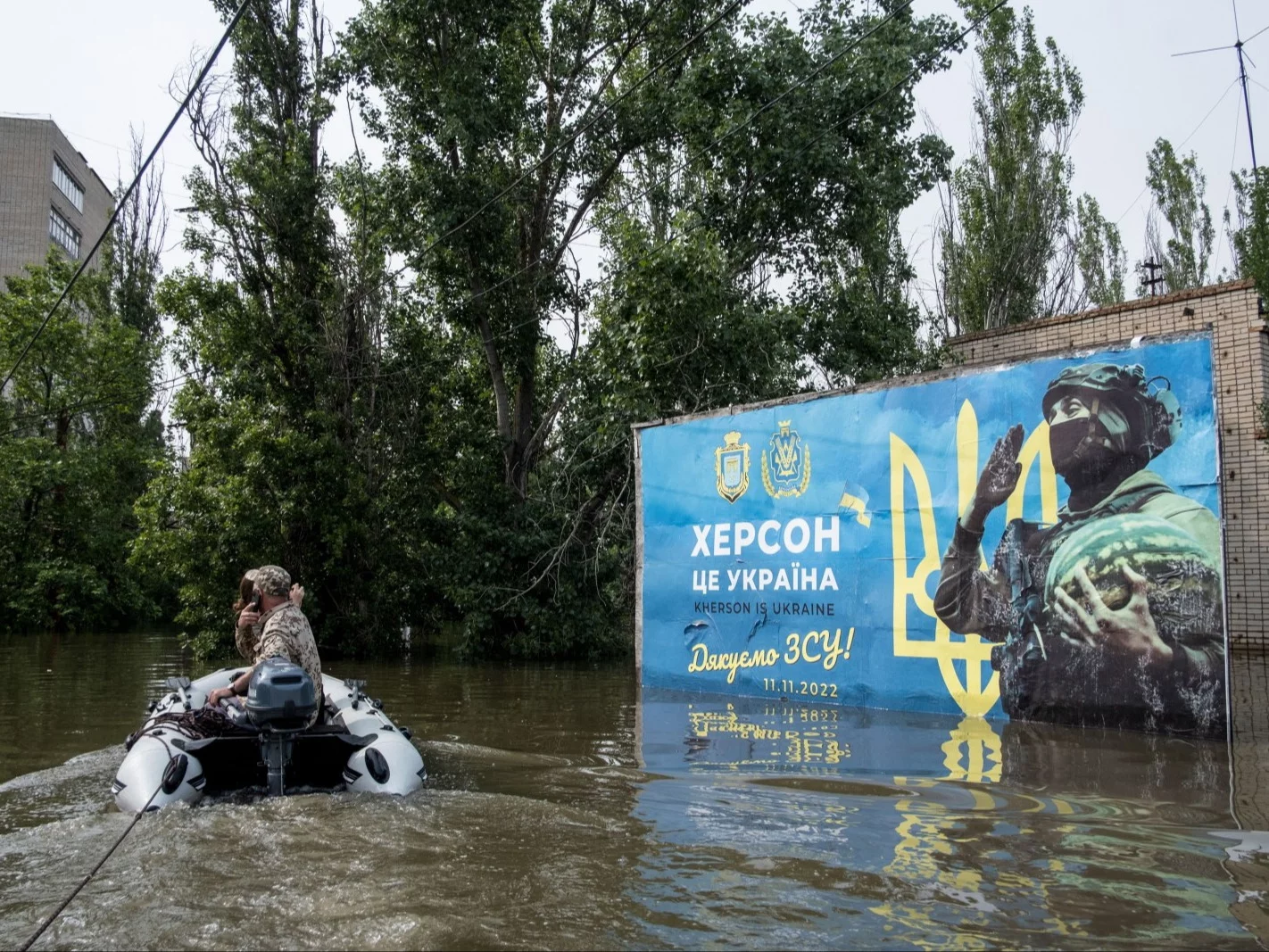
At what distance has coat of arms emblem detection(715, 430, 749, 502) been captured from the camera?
1163 centimetres

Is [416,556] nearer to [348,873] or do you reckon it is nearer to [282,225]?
[282,225]

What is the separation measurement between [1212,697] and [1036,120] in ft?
71.8

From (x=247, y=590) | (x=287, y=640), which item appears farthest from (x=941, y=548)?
(x=247, y=590)

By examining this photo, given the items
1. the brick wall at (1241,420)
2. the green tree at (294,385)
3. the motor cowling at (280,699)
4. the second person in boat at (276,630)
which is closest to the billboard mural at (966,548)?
the second person in boat at (276,630)

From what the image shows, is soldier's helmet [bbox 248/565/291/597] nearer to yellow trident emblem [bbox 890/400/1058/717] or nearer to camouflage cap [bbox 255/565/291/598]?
camouflage cap [bbox 255/565/291/598]

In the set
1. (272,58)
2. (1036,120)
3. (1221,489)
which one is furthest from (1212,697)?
(1036,120)

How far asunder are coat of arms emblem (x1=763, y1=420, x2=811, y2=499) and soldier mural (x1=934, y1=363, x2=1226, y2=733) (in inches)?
78.7

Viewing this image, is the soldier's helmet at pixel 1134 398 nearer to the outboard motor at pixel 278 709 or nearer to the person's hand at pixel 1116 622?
the person's hand at pixel 1116 622

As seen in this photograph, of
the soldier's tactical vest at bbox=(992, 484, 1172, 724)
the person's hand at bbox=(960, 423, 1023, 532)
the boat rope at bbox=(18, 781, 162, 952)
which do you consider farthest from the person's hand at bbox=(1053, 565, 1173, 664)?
the boat rope at bbox=(18, 781, 162, 952)

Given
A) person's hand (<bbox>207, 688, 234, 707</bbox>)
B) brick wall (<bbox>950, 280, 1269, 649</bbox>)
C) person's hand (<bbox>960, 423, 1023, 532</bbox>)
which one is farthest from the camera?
brick wall (<bbox>950, 280, 1269, 649</bbox>)

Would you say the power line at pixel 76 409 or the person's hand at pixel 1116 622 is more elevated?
the power line at pixel 76 409

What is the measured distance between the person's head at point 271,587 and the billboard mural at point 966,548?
5.24m

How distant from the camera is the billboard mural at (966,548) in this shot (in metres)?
8.20

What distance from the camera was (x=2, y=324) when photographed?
1096 inches
